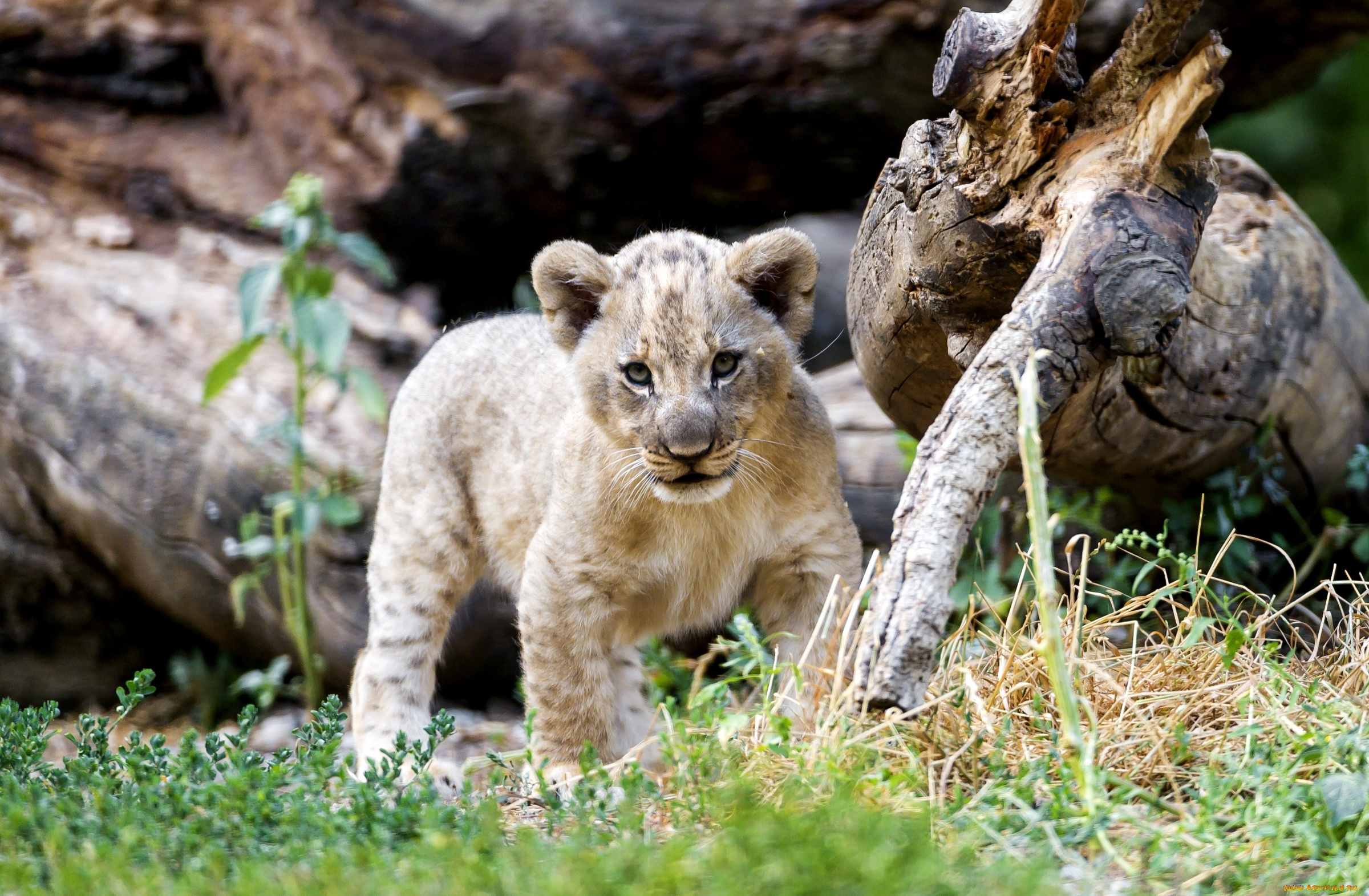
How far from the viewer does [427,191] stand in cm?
666

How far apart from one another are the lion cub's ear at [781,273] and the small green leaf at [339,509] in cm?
227

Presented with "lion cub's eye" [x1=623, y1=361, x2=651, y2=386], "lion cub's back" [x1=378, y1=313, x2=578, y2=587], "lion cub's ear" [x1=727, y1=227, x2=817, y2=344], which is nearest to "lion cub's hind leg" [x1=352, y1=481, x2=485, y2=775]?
"lion cub's back" [x1=378, y1=313, x2=578, y2=587]

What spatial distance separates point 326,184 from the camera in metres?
6.67

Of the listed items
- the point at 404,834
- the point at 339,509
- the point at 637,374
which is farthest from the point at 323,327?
the point at 404,834

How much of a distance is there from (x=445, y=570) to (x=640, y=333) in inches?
69.6

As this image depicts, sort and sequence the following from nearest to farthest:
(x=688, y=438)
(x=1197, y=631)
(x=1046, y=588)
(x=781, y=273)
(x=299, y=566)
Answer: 1. (x=1046, y=588)
2. (x=1197, y=631)
3. (x=688, y=438)
4. (x=781, y=273)
5. (x=299, y=566)

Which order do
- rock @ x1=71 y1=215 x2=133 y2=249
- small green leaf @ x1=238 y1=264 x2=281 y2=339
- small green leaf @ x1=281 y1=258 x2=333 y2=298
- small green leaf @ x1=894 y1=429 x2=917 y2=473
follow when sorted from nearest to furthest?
small green leaf @ x1=238 y1=264 x2=281 y2=339 → small green leaf @ x1=281 y1=258 x2=333 y2=298 → small green leaf @ x1=894 y1=429 x2=917 y2=473 → rock @ x1=71 y1=215 x2=133 y2=249

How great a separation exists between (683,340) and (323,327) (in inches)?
81.5

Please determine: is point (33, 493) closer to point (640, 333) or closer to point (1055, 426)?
point (640, 333)

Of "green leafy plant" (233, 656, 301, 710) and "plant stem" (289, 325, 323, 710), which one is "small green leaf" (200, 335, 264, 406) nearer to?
"plant stem" (289, 325, 323, 710)

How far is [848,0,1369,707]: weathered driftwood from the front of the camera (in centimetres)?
309

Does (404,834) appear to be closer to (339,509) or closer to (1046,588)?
(1046,588)

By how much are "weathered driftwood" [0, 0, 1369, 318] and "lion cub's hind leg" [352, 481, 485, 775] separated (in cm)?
214

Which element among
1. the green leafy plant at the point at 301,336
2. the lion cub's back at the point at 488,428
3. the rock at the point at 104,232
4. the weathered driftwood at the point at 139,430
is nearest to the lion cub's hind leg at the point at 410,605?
the lion cub's back at the point at 488,428
